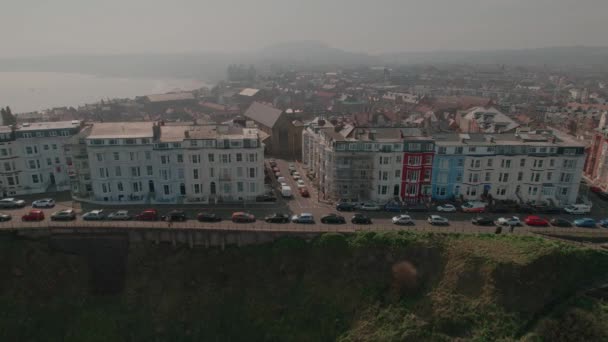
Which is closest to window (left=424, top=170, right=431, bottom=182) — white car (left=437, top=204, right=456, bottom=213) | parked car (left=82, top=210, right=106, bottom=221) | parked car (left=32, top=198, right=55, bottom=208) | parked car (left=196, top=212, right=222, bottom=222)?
white car (left=437, top=204, right=456, bottom=213)

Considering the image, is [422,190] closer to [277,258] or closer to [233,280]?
[277,258]

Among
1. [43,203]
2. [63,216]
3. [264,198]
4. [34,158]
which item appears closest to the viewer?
[63,216]

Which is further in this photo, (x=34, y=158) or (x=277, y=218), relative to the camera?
(x=34, y=158)

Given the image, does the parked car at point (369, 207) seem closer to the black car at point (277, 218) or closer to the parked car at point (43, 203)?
the black car at point (277, 218)

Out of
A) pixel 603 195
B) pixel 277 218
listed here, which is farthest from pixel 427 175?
pixel 603 195

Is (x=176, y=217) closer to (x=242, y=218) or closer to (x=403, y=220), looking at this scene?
(x=242, y=218)

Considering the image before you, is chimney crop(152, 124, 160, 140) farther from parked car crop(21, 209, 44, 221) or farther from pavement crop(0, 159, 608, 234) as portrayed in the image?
parked car crop(21, 209, 44, 221)
